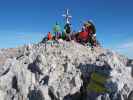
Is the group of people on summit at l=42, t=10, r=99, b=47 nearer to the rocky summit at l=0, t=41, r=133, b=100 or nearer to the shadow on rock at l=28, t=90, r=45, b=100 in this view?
the rocky summit at l=0, t=41, r=133, b=100

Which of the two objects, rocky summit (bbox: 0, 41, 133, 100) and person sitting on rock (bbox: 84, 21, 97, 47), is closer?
rocky summit (bbox: 0, 41, 133, 100)

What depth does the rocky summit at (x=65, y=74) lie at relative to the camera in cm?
2991

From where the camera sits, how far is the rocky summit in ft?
98.1

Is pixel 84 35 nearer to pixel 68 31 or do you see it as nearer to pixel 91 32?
pixel 91 32

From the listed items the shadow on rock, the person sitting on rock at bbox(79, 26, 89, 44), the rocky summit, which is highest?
the person sitting on rock at bbox(79, 26, 89, 44)

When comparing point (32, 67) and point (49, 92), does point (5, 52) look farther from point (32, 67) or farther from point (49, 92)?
point (49, 92)

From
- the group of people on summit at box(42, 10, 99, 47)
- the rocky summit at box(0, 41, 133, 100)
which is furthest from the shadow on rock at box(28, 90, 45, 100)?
the group of people on summit at box(42, 10, 99, 47)

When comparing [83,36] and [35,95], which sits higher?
[83,36]

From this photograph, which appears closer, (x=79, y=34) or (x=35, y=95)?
(x=35, y=95)

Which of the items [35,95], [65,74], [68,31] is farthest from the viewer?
[68,31]

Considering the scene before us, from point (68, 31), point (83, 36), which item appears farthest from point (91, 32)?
point (68, 31)

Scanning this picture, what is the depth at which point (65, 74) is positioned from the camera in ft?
114

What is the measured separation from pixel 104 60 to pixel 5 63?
1317 cm

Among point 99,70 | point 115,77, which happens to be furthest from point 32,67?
point 115,77
